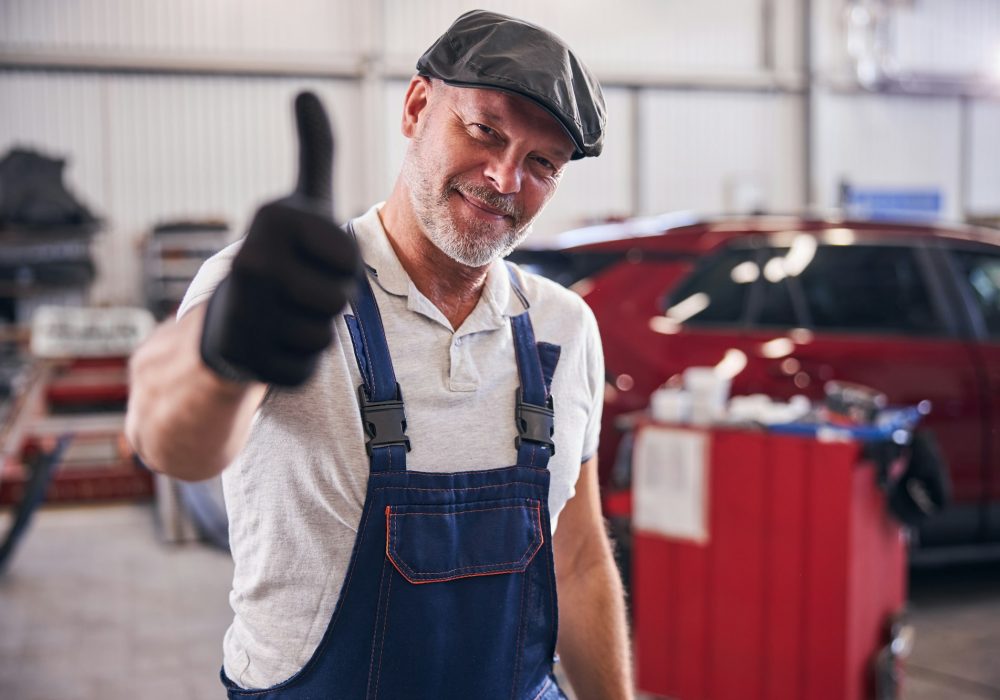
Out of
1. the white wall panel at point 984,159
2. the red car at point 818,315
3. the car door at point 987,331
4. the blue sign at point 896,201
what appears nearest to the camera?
the red car at point 818,315

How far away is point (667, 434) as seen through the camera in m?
3.32

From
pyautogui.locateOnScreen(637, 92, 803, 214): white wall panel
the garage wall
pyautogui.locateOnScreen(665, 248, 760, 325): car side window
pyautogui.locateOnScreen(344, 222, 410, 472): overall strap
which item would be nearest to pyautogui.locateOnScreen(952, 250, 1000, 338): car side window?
pyautogui.locateOnScreen(665, 248, 760, 325): car side window

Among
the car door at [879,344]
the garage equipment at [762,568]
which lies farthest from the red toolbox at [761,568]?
the car door at [879,344]

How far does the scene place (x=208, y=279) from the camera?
1.10 metres

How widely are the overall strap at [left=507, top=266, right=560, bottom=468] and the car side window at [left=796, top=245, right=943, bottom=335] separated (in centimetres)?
294

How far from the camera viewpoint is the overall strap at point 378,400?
4.06 ft

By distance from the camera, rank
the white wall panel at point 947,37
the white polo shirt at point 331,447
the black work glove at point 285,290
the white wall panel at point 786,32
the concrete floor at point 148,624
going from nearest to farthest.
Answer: the black work glove at point 285,290 < the white polo shirt at point 331,447 < the concrete floor at point 148,624 < the white wall panel at point 786,32 < the white wall panel at point 947,37

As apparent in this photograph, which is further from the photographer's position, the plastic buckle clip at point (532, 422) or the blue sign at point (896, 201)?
the blue sign at point (896, 201)

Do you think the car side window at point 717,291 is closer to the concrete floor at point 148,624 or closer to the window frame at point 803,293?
the window frame at point 803,293

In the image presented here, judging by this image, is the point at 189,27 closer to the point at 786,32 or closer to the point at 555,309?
the point at 786,32

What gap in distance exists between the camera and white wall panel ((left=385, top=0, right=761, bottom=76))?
970 centimetres

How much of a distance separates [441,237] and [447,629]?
51 cm

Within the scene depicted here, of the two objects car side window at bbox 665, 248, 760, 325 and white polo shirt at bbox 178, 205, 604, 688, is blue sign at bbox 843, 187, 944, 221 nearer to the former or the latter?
car side window at bbox 665, 248, 760, 325

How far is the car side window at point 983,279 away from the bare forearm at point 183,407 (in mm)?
4055
